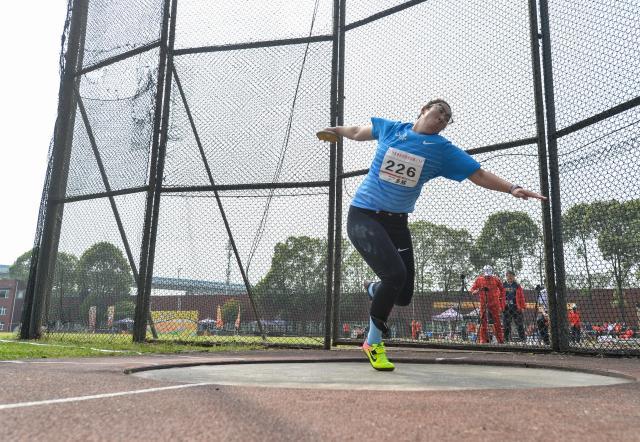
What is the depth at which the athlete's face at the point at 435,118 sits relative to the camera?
3541mm

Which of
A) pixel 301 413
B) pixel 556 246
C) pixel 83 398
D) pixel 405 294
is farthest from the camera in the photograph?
pixel 556 246

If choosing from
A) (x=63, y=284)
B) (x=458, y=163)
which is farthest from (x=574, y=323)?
(x=63, y=284)

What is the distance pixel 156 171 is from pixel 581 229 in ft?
16.5

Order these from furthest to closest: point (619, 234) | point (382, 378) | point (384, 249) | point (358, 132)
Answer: point (619, 234) < point (358, 132) < point (384, 249) < point (382, 378)

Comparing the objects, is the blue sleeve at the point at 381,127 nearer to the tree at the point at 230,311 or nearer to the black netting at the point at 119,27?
the tree at the point at 230,311

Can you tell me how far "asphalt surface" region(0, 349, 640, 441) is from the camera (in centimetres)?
134

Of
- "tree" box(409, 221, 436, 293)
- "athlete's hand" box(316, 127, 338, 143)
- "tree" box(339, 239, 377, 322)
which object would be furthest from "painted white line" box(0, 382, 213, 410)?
Answer: "tree" box(339, 239, 377, 322)

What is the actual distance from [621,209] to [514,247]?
108cm

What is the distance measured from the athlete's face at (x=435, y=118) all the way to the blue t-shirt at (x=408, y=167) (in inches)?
2.1

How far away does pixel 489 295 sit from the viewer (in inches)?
221

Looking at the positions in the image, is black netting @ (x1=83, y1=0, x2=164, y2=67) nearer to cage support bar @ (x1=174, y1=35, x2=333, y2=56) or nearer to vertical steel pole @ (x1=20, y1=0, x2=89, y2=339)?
vertical steel pole @ (x1=20, y1=0, x2=89, y2=339)

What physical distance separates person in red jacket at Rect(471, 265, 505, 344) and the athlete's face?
2.25 meters

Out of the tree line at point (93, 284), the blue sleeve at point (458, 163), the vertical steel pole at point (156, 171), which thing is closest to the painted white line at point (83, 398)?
the blue sleeve at point (458, 163)

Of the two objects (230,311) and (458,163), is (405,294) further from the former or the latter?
(230,311)
